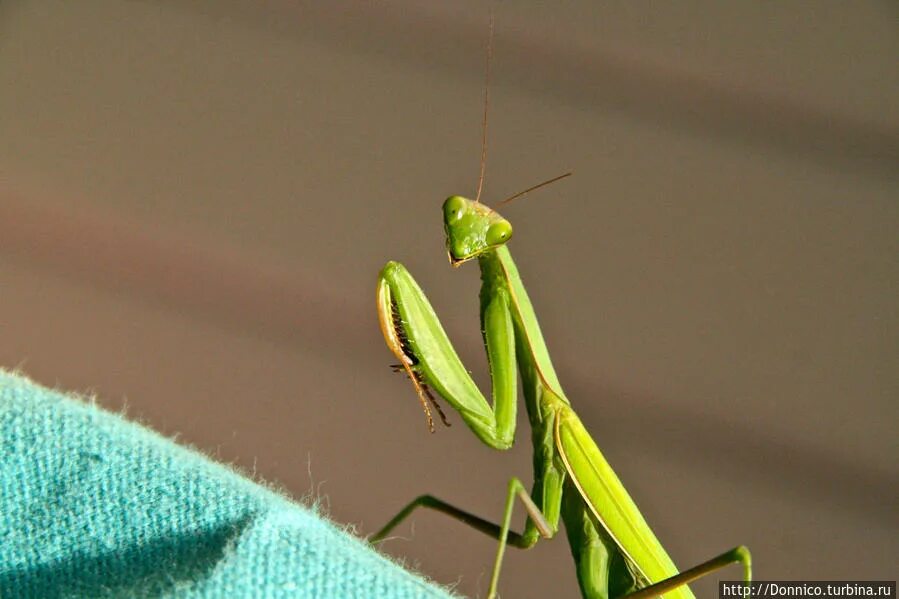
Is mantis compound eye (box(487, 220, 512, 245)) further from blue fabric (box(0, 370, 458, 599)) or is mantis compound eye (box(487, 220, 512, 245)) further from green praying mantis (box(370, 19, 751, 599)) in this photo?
blue fabric (box(0, 370, 458, 599))

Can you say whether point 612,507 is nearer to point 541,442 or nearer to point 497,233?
point 541,442

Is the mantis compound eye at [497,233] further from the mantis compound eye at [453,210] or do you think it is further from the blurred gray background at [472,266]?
the blurred gray background at [472,266]

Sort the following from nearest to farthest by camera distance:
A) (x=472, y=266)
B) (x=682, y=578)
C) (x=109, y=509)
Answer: (x=109, y=509)
(x=682, y=578)
(x=472, y=266)

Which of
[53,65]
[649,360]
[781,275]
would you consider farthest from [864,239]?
[53,65]

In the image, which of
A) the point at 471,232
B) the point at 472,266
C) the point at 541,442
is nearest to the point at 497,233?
the point at 471,232

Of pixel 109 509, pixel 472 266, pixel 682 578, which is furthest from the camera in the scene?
pixel 472 266

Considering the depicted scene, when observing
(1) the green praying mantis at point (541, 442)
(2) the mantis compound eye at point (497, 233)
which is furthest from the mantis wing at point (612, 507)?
(2) the mantis compound eye at point (497, 233)
